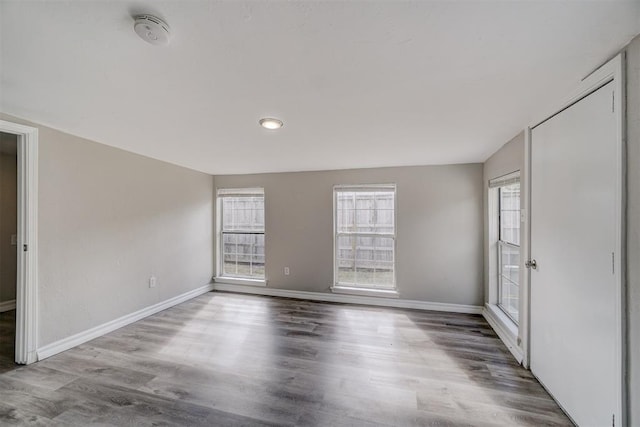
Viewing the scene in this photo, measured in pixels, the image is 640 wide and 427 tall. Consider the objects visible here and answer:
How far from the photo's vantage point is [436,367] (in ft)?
7.23

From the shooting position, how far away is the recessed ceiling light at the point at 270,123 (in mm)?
2223

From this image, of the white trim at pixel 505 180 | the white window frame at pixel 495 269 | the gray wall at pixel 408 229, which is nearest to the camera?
the white trim at pixel 505 180

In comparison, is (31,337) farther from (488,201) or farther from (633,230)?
(488,201)

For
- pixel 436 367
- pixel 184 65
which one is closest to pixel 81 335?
pixel 184 65

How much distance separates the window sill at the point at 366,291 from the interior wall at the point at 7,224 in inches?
183

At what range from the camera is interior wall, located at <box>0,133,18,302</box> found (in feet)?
11.8

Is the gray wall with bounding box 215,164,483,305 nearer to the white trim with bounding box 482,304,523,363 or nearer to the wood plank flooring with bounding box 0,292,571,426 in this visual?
the white trim with bounding box 482,304,523,363

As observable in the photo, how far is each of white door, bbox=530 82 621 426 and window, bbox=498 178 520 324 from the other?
68 cm

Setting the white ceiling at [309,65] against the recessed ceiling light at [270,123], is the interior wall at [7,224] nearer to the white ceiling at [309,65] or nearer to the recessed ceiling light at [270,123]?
the white ceiling at [309,65]

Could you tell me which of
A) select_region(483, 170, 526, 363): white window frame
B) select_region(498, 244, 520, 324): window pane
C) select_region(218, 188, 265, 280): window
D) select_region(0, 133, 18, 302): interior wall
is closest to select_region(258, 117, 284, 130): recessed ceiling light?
select_region(218, 188, 265, 280): window

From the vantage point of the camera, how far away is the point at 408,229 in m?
3.65

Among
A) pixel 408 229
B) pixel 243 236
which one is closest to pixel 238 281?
pixel 243 236

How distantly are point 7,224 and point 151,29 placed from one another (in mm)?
4590

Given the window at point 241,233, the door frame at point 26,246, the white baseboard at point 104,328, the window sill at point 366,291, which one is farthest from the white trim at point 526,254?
the door frame at point 26,246
